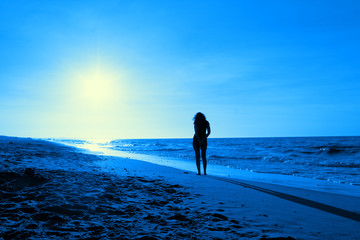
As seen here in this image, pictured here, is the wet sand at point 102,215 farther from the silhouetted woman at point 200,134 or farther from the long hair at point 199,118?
the long hair at point 199,118

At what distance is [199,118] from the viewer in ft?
28.5

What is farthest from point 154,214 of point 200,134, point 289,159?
point 289,159

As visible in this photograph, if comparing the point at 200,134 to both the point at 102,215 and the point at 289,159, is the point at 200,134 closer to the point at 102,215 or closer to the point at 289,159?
the point at 102,215

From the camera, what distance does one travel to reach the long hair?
28.2 feet

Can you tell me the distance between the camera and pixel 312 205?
13.2ft

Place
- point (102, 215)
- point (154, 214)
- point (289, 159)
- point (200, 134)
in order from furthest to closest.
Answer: point (289, 159) < point (200, 134) < point (154, 214) < point (102, 215)

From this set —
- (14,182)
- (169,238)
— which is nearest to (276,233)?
(169,238)

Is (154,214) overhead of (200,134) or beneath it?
beneath

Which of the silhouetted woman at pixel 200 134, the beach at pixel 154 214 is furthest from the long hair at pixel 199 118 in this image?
the beach at pixel 154 214

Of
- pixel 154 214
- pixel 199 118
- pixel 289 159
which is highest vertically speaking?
pixel 199 118

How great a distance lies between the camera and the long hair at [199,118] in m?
8.61

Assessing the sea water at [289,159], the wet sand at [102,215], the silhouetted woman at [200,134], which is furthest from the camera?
the sea water at [289,159]

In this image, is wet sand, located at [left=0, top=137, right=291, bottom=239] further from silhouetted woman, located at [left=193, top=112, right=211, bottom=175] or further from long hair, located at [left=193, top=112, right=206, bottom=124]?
long hair, located at [left=193, top=112, right=206, bottom=124]

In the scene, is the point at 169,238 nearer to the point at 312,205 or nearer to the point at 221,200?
the point at 221,200
